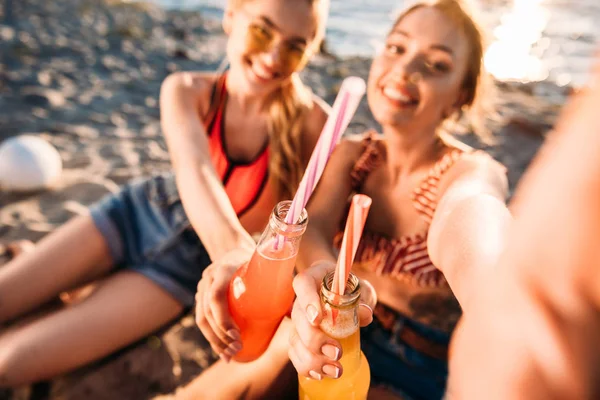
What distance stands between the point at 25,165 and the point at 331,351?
274 cm

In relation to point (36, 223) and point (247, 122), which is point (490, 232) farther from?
point (36, 223)

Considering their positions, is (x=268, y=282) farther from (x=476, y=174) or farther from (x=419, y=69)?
(x=419, y=69)

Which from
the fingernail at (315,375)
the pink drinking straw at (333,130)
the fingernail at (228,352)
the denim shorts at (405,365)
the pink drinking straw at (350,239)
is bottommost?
the denim shorts at (405,365)

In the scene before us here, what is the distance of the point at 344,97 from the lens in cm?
71

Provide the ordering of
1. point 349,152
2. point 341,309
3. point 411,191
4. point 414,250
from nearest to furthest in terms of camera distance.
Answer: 1. point 341,309
2. point 414,250
3. point 411,191
4. point 349,152

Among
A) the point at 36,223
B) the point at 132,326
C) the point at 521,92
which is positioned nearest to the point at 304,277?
the point at 132,326

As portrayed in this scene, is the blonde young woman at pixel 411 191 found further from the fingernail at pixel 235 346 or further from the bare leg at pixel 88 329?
the bare leg at pixel 88 329

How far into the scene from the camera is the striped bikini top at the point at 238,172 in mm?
2078

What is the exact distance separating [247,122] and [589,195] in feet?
6.14

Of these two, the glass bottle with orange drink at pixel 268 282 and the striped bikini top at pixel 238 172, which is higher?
the glass bottle with orange drink at pixel 268 282

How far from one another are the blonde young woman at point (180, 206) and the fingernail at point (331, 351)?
2.84 ft

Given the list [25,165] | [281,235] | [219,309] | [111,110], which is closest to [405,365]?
[219,309]

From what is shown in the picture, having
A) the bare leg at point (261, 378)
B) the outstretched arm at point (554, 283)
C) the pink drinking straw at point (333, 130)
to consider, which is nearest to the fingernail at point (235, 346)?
the bare leg at point (261, 378)

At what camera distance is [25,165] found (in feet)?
9.49
